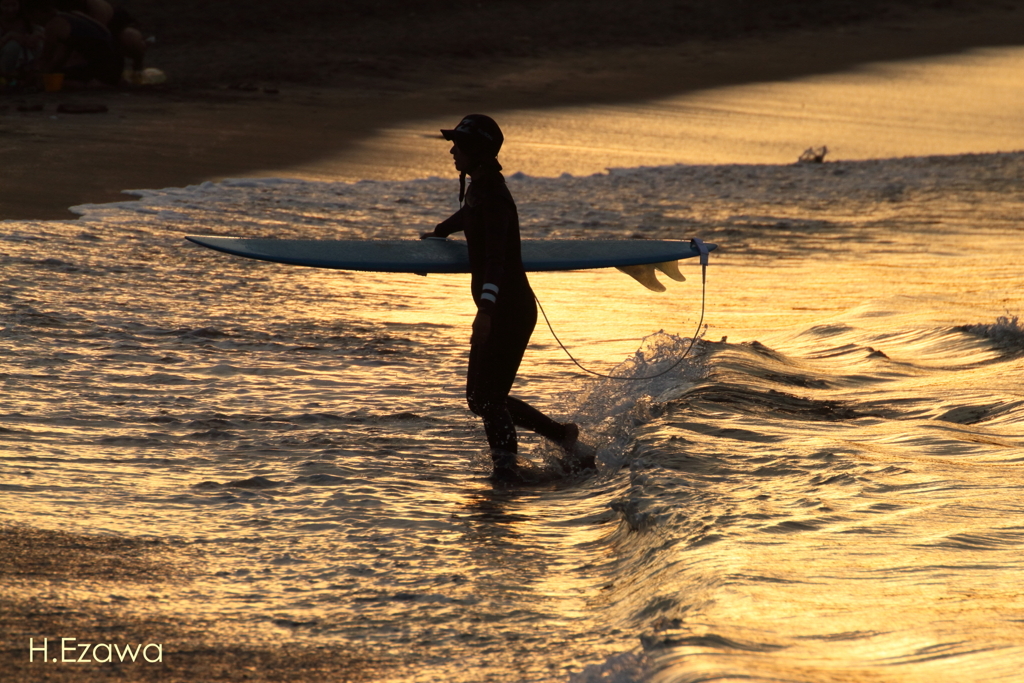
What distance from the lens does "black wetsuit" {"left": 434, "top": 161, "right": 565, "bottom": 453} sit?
4.67 meters

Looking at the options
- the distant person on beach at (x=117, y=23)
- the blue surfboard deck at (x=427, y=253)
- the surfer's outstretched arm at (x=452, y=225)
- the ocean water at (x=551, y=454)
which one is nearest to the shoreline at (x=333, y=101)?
the distant person on beach at (x=117, y=23)

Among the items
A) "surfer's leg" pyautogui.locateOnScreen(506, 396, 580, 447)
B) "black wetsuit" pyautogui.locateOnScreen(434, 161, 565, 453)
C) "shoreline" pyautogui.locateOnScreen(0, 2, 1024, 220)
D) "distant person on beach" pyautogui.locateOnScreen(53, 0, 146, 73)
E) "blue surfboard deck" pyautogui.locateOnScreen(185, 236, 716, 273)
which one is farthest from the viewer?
"distant person on beach" pyautogui.locateOnScreen(53, 0, 146, 73)

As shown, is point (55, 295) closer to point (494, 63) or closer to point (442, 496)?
point (442, 496)

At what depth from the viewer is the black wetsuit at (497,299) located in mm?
4672

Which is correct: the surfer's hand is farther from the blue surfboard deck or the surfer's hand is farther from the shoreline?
the shoreline

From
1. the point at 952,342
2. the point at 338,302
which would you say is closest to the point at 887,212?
the point at 952,342

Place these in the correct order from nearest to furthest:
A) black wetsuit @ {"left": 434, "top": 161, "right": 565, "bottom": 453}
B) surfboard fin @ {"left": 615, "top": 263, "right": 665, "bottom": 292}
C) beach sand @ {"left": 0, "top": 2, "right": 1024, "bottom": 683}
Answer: beach sand @ {"left": 0, "top": 2, "right": 1024, "bottom": 683}
black wetsuit @ {"left": 434, "top": 161, "right": 565, "bottom": 453}
surfboard fin @ {"left": 615, "top": 263, "right": 665, "bottom": 292}

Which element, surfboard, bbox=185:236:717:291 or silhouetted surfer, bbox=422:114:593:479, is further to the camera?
surfboard, bbox=185:236:717:291

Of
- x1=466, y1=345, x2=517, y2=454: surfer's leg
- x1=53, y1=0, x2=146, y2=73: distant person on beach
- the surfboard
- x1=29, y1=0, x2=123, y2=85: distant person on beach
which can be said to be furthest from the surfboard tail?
x1=53, y1=0, x2=146, y2=73: distant person on beach

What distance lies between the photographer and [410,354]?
7.00 meters

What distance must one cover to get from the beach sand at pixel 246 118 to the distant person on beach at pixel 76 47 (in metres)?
0.41

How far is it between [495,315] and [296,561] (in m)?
1.37

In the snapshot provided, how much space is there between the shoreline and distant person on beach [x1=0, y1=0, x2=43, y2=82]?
626 millimetres

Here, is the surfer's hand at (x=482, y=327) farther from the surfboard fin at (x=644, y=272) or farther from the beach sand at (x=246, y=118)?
the surfboard fin at (x=644, y=272)
